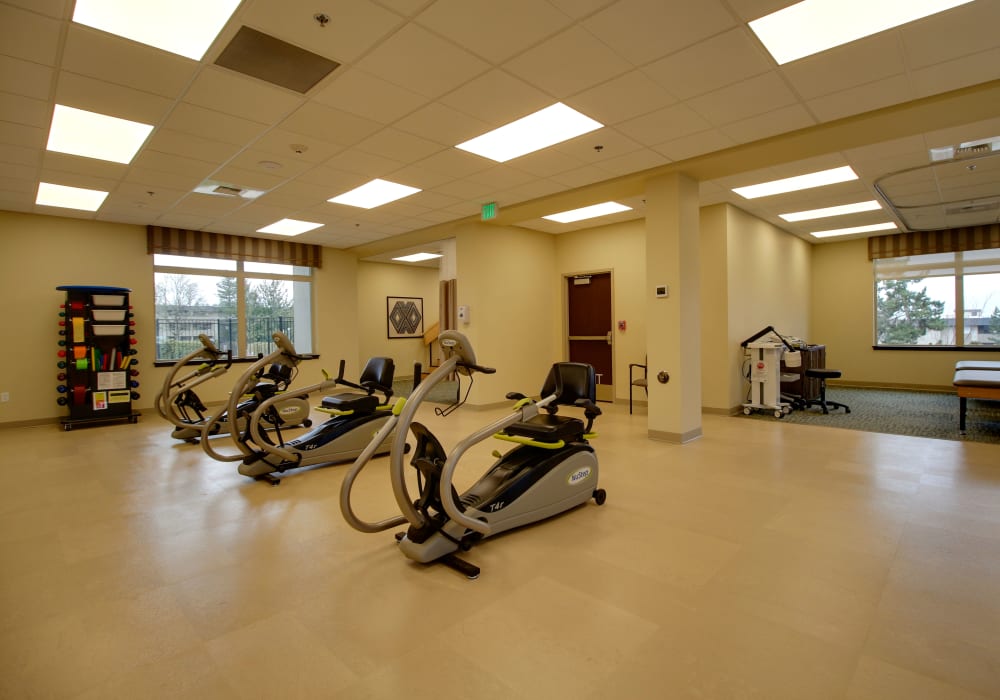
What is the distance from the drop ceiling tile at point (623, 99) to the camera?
10.9ft

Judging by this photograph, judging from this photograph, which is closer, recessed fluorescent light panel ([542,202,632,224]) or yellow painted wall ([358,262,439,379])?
recessed fluorescent light panel ([542,202,632,224])

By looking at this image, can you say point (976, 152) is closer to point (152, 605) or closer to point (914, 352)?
point (914, 352)

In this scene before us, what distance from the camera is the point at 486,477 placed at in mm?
3148

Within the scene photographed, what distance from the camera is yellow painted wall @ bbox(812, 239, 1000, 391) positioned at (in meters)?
9.27

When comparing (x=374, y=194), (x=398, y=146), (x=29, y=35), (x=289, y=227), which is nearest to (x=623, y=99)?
(x=398, y=146)

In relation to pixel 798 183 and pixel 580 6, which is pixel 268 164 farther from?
pixel 798 183

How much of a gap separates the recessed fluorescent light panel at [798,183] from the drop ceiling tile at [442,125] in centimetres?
372

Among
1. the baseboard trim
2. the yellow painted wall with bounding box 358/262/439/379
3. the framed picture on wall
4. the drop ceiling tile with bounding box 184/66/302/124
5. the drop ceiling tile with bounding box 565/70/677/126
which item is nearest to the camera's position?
the drop ceiling tile with bounding box 184/66/302/124

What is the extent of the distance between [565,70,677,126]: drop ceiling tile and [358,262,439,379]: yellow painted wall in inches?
343

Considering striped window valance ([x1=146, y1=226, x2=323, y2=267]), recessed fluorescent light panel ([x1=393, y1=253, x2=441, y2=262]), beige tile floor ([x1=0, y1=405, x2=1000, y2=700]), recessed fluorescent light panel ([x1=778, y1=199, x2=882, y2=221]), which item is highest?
recessed fluorescent light panel ([x1=393, y1=253, x2=441, y2=262])

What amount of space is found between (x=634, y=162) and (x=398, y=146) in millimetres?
2316

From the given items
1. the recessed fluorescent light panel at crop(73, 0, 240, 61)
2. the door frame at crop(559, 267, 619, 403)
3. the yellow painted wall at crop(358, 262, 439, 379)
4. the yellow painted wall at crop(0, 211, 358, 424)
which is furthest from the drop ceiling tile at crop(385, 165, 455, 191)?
the yellow painted wall at crop(358, 262, 439, 379)

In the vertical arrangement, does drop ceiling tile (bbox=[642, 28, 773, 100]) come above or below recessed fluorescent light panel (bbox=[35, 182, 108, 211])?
below

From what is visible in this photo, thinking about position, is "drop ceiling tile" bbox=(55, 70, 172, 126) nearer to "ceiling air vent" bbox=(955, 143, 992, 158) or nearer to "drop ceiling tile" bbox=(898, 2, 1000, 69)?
"drop ceiling tile" bbox=(898, 2, 1000, 69)
